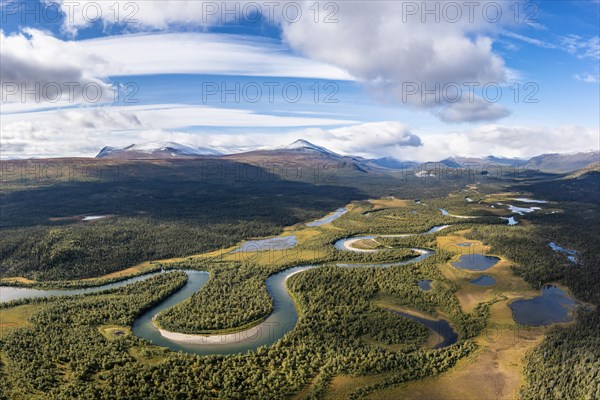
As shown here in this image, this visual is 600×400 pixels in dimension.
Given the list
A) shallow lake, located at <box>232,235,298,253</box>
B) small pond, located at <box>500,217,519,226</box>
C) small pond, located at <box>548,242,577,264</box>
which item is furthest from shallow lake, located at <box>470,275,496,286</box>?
small pond, located at <box>500,217,519,226</box>

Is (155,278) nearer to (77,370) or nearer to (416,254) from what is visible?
(77,370)

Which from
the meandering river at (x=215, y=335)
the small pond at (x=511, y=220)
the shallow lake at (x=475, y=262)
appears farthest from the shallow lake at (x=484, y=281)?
the small pond at (x=511, y=220)

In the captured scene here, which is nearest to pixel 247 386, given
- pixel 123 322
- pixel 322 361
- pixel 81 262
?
pixel 322 361

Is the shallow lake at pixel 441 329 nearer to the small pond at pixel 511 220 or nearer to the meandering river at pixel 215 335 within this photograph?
the meandering river at pixel 215 335

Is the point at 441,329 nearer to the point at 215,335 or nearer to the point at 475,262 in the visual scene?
the point at 215,335

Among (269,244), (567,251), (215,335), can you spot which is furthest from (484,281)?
(269,244)

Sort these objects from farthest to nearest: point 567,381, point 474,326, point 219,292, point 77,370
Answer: point 219,292 < point 474,326 < point 77,370 < point 567,381

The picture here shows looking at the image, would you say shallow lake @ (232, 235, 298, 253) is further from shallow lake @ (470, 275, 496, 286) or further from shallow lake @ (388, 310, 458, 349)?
shallow lake @ (388, 310, 458, 349)
